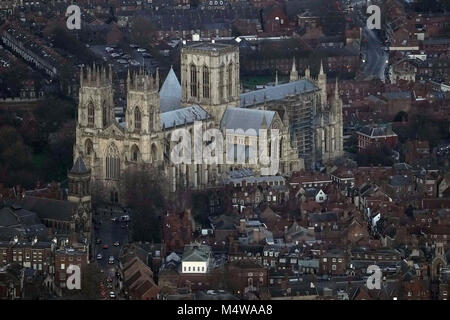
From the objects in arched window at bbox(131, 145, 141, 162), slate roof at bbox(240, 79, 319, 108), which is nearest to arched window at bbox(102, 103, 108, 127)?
arched window at bbox(131, 145, 141, 162)

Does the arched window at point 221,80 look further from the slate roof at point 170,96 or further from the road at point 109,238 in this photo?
the road at point 109,238

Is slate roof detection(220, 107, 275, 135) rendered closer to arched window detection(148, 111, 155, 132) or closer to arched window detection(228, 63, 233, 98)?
Answer: arched window detection(228, 63, 233, 98)

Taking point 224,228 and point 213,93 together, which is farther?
point 213,93

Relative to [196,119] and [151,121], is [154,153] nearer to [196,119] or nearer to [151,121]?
[151,121]

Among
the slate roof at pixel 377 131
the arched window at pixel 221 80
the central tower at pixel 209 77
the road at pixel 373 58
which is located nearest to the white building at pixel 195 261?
the central tower at pixel 209 77
